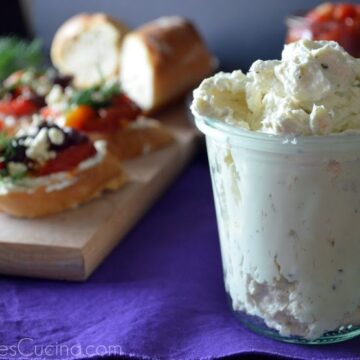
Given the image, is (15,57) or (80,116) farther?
(15,57)

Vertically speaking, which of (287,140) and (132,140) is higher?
(287,140)

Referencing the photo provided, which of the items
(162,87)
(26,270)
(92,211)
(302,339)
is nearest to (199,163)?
(162,87)

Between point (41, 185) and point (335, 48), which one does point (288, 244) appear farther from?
point (41, 185)

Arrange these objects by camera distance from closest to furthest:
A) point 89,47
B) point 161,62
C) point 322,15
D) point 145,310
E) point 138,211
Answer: point 145,310 < point 138,211 < point 322,15 < point 161,62 < point 89,47

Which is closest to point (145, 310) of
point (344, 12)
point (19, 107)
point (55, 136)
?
point (55, 136)

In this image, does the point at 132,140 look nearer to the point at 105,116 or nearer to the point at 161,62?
the point at 105,116

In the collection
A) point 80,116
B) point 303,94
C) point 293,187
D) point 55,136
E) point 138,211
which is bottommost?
point 138,211

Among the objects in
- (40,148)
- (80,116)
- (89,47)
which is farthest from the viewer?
(89,47)
